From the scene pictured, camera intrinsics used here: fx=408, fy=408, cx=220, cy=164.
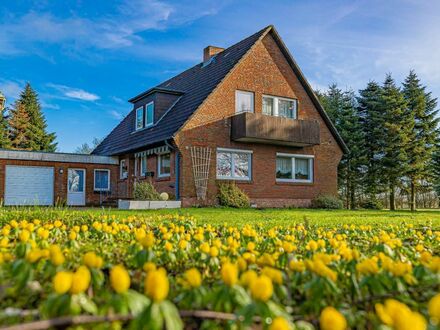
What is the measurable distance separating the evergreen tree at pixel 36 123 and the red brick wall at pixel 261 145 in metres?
26.1

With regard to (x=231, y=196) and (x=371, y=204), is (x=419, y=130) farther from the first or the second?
(x=231, y=196)

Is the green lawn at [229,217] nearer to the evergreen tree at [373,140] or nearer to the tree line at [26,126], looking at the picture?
the evergreen tree at [373,140]

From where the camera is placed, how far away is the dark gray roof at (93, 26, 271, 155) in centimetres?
1697

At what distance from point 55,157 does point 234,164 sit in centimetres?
897

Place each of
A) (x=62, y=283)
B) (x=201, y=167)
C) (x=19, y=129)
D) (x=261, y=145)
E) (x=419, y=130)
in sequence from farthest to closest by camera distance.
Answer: (x=19, y=129) → (x=419, y=130) → (x=261, y=145) → (x=201, y=167) → (x=62, y=283)

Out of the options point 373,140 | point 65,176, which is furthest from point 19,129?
point 373,140

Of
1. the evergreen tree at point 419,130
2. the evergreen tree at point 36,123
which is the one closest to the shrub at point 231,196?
the evergreen tree at point 419,130

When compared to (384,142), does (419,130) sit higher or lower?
higher

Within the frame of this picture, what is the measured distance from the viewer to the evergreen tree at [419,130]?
96.6 ft

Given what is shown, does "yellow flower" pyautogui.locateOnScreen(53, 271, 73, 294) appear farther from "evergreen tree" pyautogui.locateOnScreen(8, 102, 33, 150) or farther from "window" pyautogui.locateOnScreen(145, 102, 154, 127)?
"evergreen tree" pyautogui.locateOnScreen(8, 102, 33, 150)

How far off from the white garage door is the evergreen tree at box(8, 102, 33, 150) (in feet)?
63.3

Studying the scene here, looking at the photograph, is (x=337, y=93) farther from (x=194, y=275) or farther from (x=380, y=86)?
(x=194, y=275)

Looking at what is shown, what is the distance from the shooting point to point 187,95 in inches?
747

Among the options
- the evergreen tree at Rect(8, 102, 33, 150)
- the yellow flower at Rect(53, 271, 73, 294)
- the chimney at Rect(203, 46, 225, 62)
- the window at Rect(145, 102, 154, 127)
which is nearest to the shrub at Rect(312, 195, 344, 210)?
the window at Rect(145, 102, 154, 127)
